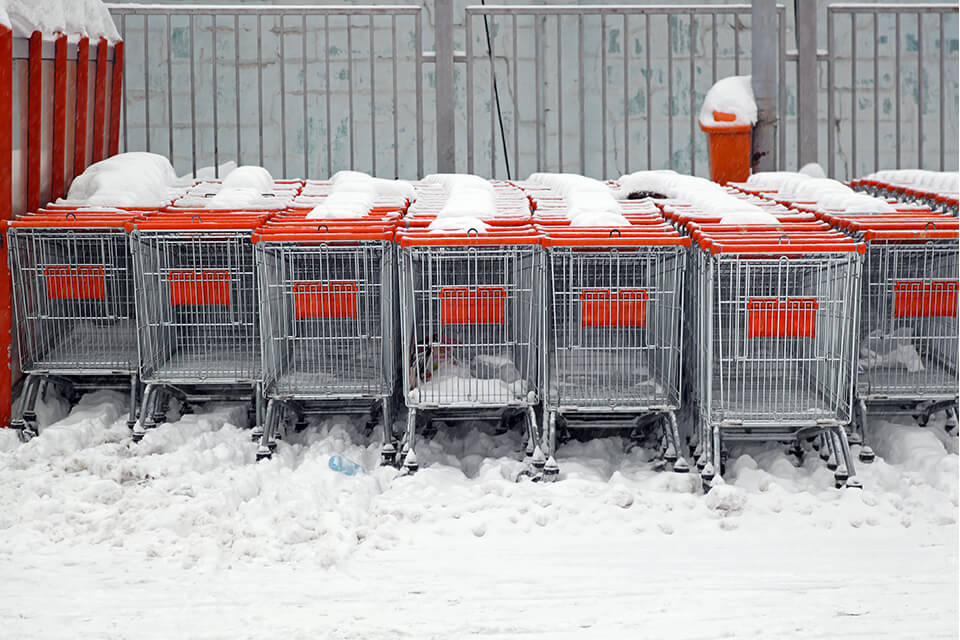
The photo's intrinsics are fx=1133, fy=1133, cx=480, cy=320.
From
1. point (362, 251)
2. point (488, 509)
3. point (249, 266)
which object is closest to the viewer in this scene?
point (488, 509)

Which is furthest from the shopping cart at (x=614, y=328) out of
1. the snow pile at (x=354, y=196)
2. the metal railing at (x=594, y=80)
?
the metal railing at (x=594, y=80)

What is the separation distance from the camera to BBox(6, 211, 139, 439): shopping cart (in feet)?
16.9

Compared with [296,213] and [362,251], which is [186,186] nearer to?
[296,213]

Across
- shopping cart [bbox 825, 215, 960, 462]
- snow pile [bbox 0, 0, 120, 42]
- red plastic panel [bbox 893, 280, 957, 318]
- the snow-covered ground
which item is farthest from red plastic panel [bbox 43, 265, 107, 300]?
red plastic panel [bbox 893, 280, 957, 318]

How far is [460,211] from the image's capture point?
16.4ft

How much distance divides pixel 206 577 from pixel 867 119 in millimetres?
9098

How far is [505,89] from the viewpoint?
1081cm

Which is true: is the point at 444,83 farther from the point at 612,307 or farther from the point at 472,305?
the point at 612,307

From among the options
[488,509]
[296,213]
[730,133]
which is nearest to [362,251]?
[296,213]

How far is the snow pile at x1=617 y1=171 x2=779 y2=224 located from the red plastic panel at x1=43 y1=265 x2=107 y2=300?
9.42ft

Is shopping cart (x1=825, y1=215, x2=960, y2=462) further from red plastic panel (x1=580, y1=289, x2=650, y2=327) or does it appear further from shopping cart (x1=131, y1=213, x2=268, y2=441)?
shopping cart (x1=131, y1=213, x2=268, y2=441)

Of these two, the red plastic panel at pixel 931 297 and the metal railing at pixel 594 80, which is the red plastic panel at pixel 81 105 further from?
the metal railing at pixel 594 80

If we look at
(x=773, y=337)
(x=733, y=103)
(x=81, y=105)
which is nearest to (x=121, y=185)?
(x=81, y=105)

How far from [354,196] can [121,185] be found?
1.32m
